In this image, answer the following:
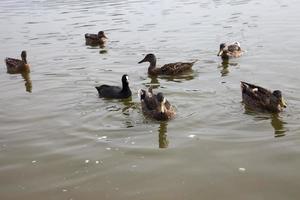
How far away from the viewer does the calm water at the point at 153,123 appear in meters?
8.14

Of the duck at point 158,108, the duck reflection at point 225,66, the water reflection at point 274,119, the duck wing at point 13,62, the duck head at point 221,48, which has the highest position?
the duck head at point 221,48

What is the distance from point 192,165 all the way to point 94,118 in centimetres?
351

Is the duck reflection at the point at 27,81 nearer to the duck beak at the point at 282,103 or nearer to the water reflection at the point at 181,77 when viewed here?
the water reflection at the point at 181,77

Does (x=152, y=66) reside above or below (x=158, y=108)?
above

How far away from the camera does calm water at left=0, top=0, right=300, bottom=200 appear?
26.7 feet

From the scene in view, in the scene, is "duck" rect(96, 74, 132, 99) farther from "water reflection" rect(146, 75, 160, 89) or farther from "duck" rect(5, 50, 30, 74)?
"duck" rect(5, 50, 30, 74)

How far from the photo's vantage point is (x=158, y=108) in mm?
11148

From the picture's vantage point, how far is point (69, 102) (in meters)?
13.0

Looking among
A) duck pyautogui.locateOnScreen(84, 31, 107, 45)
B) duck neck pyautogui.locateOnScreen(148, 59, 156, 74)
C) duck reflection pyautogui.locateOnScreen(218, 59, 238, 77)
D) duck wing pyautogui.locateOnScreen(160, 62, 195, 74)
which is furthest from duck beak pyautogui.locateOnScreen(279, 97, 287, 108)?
duck pyautogui.locateOnScreen(84, 31, 107, 45)

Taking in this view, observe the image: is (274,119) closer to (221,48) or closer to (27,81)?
(221,48)

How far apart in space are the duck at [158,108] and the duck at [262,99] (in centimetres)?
173

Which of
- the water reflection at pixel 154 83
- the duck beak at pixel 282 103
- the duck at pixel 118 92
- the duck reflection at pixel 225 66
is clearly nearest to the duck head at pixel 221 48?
the duck reflection at pixel 225 66

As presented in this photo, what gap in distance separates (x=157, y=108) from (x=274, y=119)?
8.10 feet

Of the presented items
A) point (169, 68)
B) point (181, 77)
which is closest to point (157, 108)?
point (181, 77)
